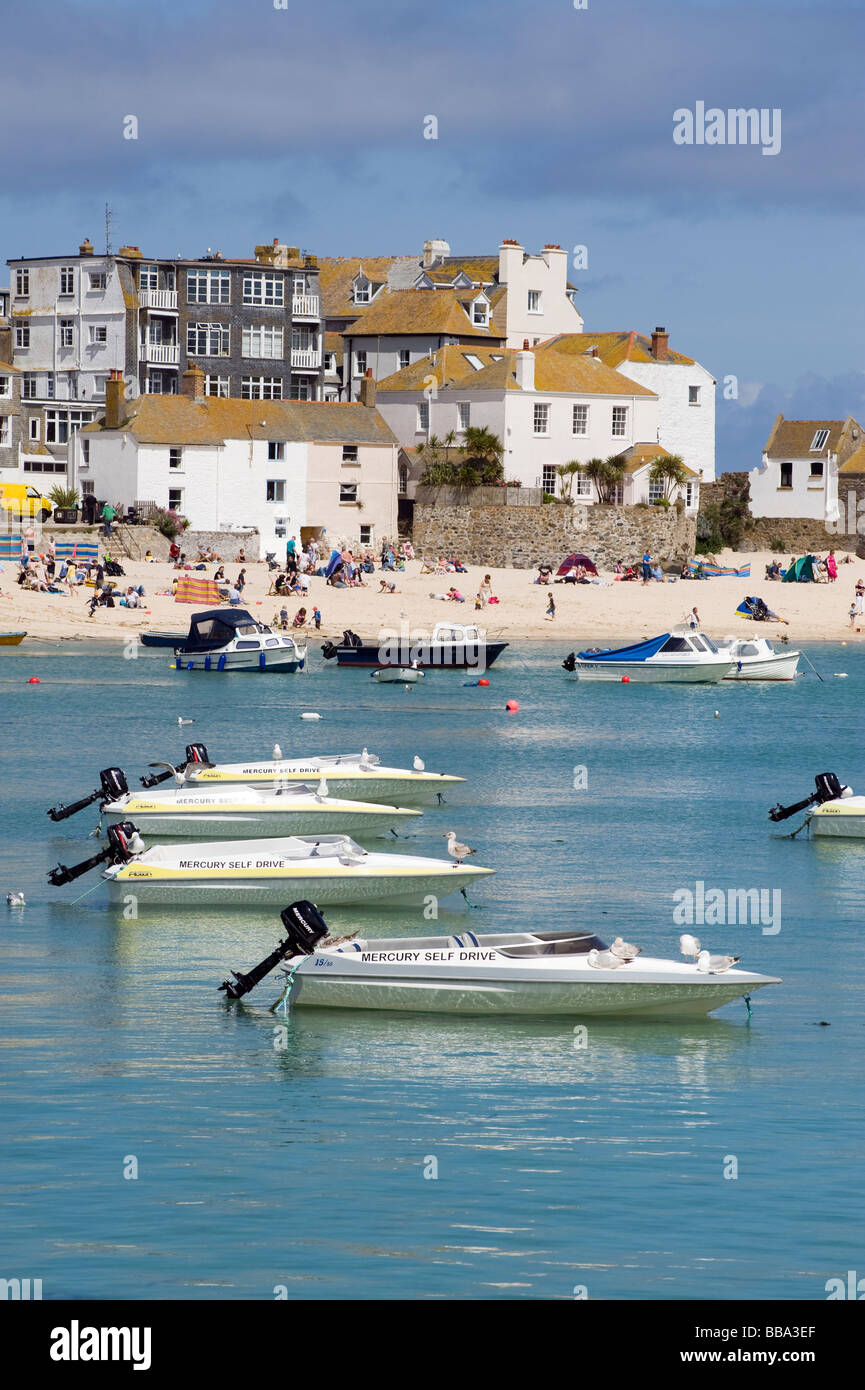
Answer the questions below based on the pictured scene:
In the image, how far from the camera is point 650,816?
1661 inches

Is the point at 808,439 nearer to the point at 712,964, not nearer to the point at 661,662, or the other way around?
the point at 661,662

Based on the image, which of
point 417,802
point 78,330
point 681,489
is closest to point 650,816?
point 417,802

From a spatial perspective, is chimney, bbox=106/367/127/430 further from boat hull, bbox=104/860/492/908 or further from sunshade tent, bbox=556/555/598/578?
boat hull, bbox=104/860/492/908

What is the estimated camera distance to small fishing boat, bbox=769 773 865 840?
1499 inches

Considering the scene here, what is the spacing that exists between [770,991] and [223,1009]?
7671mm

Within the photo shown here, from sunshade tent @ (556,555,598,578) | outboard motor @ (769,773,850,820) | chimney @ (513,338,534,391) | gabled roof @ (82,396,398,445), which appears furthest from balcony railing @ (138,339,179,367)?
outboard motor @ (769,773,850,820)

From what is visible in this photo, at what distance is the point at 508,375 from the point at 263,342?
61.6 feet

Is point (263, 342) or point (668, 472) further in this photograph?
point (263, 342)

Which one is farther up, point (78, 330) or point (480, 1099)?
point (78, 330)

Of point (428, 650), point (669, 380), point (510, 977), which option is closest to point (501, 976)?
point (510, 977)

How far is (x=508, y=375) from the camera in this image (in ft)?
333

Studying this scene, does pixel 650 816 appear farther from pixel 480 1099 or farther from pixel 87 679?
pixel 87 679

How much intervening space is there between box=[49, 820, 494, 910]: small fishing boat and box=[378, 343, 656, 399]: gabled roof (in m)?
73.1

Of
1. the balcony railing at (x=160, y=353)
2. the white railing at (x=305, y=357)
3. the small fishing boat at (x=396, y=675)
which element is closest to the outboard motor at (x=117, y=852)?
the small fishing boat at (x=396, y=675)
